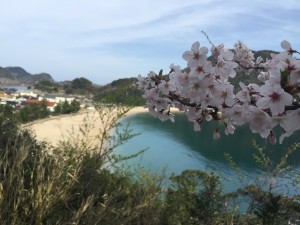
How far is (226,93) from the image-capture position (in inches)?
55.6

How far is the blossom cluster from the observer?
3.67ft

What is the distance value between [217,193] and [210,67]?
752 centimetres

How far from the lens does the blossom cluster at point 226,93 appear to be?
1117mm

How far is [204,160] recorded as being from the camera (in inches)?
1166

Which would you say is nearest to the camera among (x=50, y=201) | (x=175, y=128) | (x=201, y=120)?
(x=201, y=120)

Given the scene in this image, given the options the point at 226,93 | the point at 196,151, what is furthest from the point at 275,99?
A: the point at 196,151

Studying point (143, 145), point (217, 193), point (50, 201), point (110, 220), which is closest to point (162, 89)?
point (50, 201)

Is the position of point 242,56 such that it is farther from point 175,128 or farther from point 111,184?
point 175,128

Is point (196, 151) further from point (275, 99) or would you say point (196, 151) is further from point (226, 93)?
point (275, 99)

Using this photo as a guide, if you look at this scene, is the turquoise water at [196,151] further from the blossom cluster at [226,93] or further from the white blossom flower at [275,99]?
the white blossom flower at [275,99]

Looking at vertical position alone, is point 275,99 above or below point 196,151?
above

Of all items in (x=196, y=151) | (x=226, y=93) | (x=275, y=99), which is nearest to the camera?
(x=275, y=99)

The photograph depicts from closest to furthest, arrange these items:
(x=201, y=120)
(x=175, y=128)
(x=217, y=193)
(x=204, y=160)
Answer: (x=201, y=120)
(x=217, y=193)
(x=204, y=160)
(x=175, y=128)

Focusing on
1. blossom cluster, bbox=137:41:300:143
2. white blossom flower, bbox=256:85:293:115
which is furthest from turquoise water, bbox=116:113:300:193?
white blossom flower, bbox=256:85:293:115
